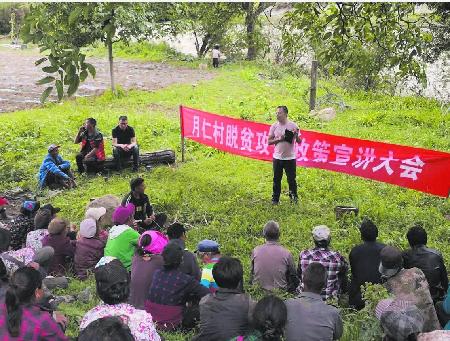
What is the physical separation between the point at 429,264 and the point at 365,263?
65 centimetres

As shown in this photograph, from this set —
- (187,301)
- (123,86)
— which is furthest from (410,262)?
(123,86)

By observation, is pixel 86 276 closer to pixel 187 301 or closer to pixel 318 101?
pixel 187 301

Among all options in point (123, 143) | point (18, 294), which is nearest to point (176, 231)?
point (18, 294)

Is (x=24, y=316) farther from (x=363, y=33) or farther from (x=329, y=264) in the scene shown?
(x=363, y=33)

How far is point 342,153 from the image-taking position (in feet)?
30.6

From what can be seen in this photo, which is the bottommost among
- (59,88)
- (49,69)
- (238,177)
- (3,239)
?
(238,177)

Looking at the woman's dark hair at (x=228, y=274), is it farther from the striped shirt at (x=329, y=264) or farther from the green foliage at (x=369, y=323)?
the striped shirt at (x=329, y=264)

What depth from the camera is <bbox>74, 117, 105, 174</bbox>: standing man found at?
1054cm

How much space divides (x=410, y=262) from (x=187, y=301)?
93.7 inches

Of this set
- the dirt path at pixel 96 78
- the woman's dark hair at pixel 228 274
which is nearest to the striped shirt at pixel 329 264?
the woman's dark hair at pixel 228 274

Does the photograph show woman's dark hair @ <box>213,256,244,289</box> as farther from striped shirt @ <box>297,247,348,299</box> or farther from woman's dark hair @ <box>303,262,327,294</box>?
striped shirt @ <box>297,247,348,299</box>

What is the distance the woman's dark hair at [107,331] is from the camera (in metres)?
3.17

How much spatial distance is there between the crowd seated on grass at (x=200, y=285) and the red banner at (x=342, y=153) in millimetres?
2961

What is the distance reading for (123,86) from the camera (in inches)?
779
